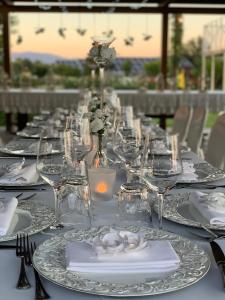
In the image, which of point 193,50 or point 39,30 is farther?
point 193,50

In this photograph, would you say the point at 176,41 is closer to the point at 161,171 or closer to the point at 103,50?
the point at 103,50

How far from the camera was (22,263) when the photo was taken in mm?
1056

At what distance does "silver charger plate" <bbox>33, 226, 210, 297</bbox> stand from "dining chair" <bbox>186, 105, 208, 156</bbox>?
3394 millimetres

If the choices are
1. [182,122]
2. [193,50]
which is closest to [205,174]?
[182,122]

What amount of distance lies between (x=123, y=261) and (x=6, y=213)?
0.43 meters

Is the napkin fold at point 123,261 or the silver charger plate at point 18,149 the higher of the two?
the napkin fold at point 123,261

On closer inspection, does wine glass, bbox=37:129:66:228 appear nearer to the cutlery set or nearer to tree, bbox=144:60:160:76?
the cutlery set

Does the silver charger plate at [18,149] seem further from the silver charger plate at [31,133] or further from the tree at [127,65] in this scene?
the tree at [127,65]

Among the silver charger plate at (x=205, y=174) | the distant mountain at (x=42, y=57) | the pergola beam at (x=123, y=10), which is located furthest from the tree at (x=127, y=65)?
the silver charger plate at (x=205, y=174)

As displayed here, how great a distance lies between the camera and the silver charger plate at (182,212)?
134 cm

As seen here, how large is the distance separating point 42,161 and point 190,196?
1.51 feet

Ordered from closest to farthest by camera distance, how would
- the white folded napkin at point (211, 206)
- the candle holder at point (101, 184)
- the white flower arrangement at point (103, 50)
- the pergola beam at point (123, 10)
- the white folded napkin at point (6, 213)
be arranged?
the white folded napkin at point (6, 213) < the white folded napkin at point (211, 206) < the candle holder at point (101, 184) < the white flower arrangement at point (103, 50) < the pergola beam at point (123, 10)

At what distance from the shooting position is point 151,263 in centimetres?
102

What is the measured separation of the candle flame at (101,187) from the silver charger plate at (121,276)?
0.45m
